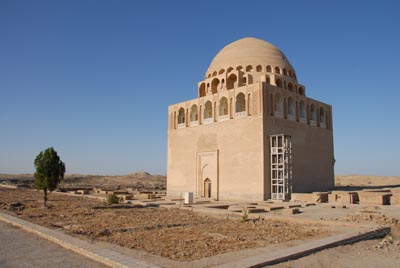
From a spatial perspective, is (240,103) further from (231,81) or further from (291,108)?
(291,108)

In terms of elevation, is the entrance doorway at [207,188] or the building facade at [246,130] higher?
the building facade at [246,130]

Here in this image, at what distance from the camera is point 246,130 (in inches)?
975

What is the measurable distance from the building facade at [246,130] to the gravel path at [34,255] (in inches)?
649

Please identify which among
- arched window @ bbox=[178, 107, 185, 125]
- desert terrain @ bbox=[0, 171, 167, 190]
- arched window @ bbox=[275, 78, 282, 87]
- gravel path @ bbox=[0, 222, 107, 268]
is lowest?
desert terrain @ bbox=[0, 171, 167, 190]

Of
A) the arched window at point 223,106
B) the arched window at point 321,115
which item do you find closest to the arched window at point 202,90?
the arched window at point 223,106

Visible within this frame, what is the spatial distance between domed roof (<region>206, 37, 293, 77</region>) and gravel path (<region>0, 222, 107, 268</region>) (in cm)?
2376

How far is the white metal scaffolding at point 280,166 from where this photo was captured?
76.9ft

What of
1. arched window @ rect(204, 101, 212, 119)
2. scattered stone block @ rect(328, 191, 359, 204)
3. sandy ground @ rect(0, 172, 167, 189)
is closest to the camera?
scattered stone block @ rect(328, 191, 359, 204)

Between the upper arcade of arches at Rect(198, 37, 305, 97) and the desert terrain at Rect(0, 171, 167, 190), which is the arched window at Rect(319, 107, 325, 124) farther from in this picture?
Answer: the desert terrain at Rect(0, 171, 167, 190)

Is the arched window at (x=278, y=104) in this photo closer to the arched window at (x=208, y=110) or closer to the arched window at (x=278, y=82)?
the arched window at (x=278, y=82)

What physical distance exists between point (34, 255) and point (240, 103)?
847 inches

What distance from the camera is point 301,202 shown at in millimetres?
22141

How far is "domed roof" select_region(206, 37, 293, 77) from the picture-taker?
30.0 metres

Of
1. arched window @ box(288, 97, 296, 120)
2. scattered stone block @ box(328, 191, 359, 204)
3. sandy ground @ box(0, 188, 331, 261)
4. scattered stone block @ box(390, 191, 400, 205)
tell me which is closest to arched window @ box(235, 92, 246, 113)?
arched window @ box(288, 97, 296, 120)
